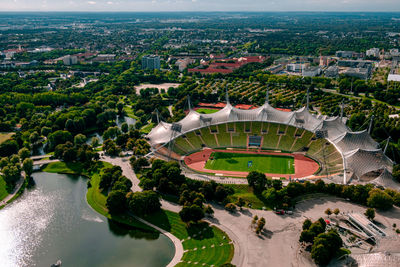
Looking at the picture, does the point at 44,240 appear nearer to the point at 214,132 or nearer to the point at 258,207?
the point at 258,207

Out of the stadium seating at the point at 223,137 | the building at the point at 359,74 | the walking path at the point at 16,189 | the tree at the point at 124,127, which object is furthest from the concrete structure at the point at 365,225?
the building at the point at 359,74

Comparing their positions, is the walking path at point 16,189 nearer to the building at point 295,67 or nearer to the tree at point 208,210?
the tree at point 208,210

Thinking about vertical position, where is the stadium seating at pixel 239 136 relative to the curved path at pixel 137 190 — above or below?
above

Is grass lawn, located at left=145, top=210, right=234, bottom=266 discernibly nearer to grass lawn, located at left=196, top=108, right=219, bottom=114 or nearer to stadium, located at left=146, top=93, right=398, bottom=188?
stadium, located at left=146, top=93, right=398, bottom=188

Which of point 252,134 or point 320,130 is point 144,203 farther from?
point 320,130

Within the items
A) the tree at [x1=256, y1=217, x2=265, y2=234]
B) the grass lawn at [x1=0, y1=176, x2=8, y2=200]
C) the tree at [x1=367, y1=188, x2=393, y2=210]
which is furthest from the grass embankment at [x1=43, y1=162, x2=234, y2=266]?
the tree at [x1=367, y1=188, x2=393, y2=210]

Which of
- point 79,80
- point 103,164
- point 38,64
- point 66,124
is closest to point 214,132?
point 103,164

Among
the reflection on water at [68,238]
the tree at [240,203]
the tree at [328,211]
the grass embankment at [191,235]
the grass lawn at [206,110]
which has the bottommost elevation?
the reflection on water at [68,238]
